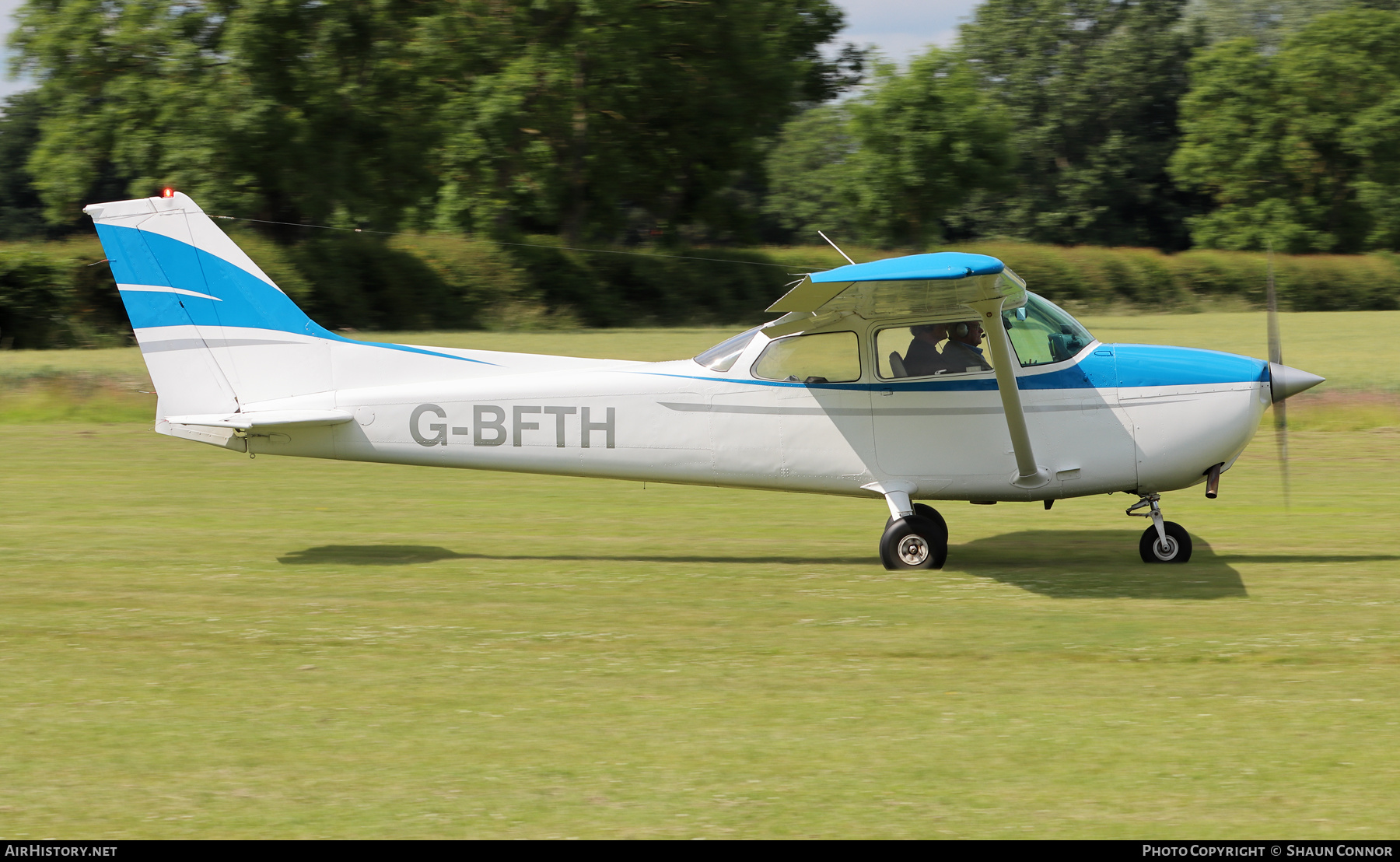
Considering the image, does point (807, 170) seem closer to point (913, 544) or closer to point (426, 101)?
point (426, 101)

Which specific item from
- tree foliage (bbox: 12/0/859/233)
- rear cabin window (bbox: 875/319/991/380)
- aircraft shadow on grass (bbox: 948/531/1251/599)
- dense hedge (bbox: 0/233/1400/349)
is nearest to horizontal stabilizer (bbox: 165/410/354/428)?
rear cabin window (bbox: 875/319/991/380)

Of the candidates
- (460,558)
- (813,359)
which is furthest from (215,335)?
(813,359)

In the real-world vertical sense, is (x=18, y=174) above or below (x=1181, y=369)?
above

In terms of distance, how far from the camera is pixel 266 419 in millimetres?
8680

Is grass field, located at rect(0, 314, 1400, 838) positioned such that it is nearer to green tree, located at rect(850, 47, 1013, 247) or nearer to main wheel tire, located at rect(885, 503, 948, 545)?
main wheel tire, located at rect(885, 503, 948, 545)

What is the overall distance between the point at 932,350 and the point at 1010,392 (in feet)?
2.14

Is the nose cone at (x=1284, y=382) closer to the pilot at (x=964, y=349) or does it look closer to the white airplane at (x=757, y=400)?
the white airplane at (x=757, y=400)

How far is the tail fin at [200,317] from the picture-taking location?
871 centimetres

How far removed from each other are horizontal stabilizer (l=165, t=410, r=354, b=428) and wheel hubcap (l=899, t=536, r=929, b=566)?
3.88 meters

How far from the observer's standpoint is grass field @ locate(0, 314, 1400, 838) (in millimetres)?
4656

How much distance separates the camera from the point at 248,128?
3147 cm

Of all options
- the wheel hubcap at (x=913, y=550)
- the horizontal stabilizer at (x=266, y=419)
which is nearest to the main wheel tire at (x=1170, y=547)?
the wheel hubcap at (x=913, y=550)

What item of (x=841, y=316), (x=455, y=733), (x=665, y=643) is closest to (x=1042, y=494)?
(x=841, y=316)

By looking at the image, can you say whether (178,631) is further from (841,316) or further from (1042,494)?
(1042,494)
